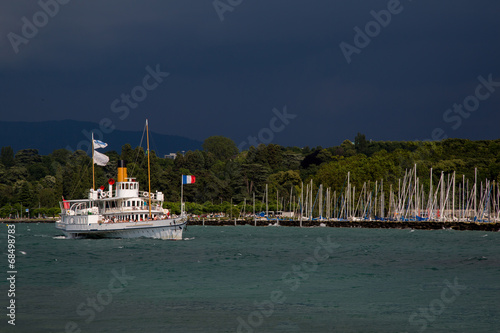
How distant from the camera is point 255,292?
3841 cm

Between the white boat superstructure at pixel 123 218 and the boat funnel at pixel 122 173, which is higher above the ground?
the boat funnel at pixel 122 173

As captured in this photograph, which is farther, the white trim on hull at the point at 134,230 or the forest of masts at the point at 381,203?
the forest of masts at the point at 381,203

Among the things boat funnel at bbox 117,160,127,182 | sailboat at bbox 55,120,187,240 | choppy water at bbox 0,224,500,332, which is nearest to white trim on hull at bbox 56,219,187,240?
sailboat at bbox 55,120,187,240

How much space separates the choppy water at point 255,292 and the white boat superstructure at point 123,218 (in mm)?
14092

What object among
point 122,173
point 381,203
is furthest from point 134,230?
point 381,203

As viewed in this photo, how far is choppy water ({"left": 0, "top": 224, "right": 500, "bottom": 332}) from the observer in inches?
1125

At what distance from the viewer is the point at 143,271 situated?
4941 centimetres

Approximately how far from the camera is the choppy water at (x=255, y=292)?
28.6 metres

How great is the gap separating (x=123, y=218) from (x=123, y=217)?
0.40 feet

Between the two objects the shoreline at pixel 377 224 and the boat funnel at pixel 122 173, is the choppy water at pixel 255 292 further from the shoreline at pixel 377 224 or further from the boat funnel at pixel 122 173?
the shoreline at pixel 377 224

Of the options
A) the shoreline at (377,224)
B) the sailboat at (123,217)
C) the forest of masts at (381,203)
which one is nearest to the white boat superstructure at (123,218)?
the sailboat at (123,217)

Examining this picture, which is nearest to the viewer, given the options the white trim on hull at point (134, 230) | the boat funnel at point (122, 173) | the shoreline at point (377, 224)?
the white trim on hull at point (134, 230)

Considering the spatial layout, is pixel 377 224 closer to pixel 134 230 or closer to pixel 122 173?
pixel 122 173

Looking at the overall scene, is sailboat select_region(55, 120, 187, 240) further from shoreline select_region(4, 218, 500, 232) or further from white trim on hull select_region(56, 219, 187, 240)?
shoreline select_region(4, 218, 500, 232)
